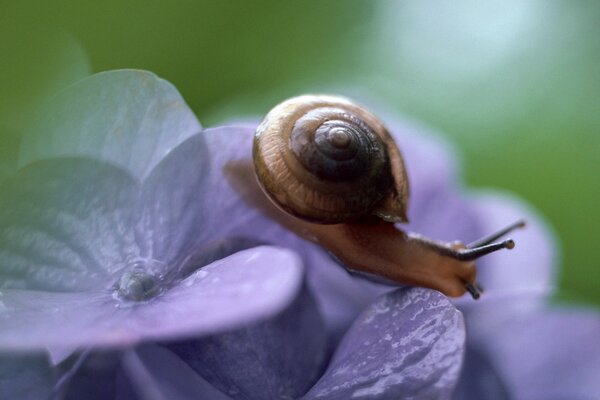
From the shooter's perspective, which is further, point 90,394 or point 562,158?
point 562,158

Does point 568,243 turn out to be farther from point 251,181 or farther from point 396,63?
point 251,181

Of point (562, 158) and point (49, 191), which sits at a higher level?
point (49, 191)

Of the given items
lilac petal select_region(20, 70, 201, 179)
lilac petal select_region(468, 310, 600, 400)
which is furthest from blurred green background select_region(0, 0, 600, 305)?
lilac petal select_region(20, 70, 201, 179)

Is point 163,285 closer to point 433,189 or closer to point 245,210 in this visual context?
point 245,210

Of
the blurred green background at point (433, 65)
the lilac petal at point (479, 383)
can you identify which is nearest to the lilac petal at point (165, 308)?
the lilac petal at point (479, 383)

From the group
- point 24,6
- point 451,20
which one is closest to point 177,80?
point 24,6

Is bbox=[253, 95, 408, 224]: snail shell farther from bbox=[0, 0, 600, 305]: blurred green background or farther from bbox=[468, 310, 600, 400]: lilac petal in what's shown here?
bbox=[0, 0, 600, 305]: blurred green background
